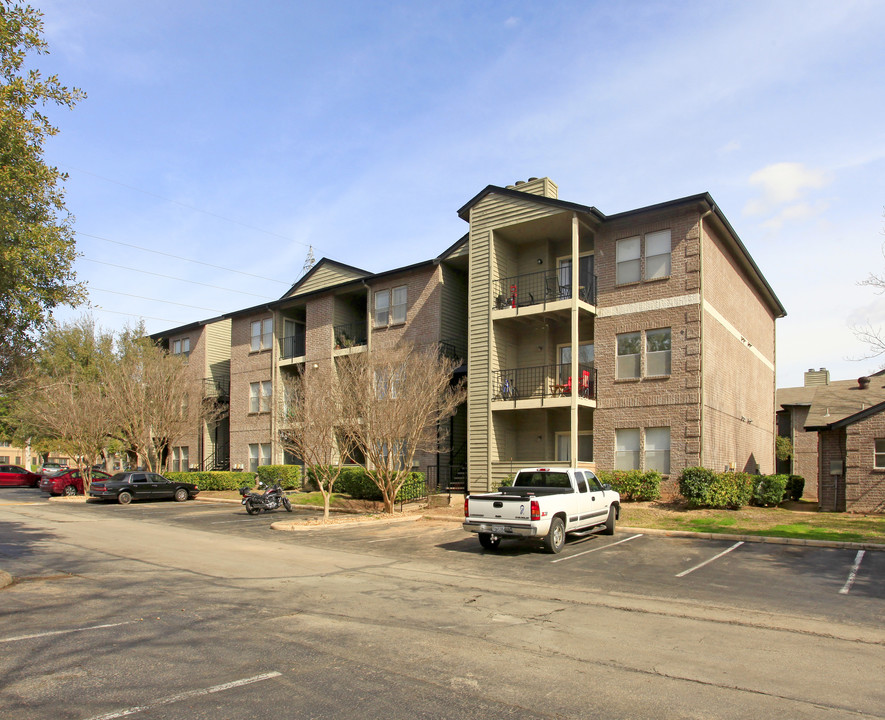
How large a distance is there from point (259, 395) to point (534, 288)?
17.7 meters

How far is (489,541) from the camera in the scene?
15.0 meters

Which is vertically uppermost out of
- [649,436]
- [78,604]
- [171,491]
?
[649,436]

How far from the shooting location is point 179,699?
215 inches

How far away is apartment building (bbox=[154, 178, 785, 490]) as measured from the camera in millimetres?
21266

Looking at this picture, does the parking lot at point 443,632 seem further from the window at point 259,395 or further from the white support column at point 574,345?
the window at point 259,395

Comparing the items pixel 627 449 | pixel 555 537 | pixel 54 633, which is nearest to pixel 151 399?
pixel 627 449

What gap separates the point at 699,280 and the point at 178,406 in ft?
Answer: 89.1

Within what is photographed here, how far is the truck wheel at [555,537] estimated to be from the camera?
13891mm

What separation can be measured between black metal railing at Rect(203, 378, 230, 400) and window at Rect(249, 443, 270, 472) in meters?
4.97

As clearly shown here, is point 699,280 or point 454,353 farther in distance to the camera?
point 454,353

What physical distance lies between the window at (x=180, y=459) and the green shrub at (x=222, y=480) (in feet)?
19.1

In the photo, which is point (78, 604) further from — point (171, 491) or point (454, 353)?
point (171, 491)

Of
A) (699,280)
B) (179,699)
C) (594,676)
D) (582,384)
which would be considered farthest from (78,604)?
(699,280)

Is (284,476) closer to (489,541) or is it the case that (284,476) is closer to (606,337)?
(606,337)
